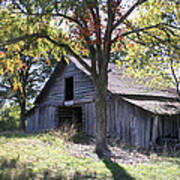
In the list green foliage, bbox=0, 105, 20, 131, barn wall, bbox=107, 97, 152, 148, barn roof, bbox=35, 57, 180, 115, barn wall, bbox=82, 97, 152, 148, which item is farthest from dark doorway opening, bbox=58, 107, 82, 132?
green foliage, bbox=0, 105, 20, 131

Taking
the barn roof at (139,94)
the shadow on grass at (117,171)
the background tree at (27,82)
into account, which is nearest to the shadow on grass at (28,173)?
the shadow on grass at (117,171)

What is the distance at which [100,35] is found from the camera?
467 inches

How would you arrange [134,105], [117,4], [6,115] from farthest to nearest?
[6,115]
[134,105]
[117,4]

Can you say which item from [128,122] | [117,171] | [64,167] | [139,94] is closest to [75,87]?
[139,94]

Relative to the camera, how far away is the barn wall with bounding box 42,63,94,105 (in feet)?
59.0

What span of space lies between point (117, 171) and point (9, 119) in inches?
1002

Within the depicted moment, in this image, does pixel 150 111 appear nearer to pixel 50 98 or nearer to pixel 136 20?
pixel 136 20

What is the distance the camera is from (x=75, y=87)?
19094 mm

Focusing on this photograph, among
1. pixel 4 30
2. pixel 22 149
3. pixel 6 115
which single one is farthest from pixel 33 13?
pixel 6 115

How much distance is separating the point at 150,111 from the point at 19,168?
318 inches

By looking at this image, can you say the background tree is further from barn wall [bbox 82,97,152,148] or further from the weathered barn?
barn wall [bbox 82,97,152,148]

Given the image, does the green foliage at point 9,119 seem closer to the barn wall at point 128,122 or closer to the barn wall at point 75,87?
the barn wall at point 75,87

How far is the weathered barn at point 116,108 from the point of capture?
14462mm

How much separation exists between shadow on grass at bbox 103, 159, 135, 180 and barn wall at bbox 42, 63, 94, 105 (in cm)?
842
